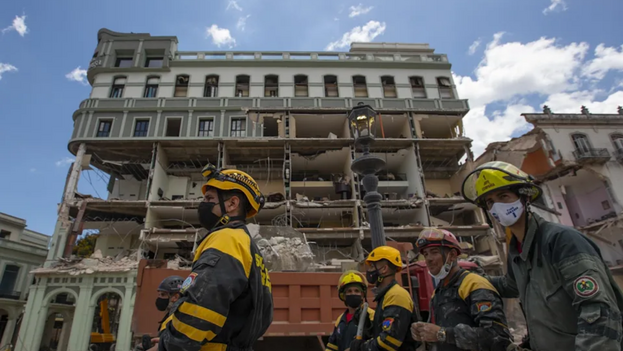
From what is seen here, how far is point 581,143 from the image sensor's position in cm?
2303

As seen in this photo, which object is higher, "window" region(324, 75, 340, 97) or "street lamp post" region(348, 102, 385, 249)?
"window" region(324, 75, 340, 97)

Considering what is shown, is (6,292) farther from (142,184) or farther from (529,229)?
(529,229)

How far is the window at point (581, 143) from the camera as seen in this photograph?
73.9 ft

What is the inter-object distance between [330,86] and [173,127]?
12.3 meters

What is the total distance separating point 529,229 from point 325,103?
72.0 ft

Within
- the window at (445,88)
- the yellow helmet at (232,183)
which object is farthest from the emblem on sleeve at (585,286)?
the window at (445,88)

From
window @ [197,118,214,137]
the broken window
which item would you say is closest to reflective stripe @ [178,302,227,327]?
window @ [197,118,214,137]

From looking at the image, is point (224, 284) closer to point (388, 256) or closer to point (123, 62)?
point (388, 256)

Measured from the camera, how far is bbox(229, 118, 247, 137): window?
71.8 ft

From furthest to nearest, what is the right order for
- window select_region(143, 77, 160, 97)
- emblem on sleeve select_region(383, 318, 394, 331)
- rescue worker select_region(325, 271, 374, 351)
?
window select_region(143, 77, 160, 97)
rescue worker select_region(325, 271, 374, 351)
emblem on sleeve select_region(383, 318, 394, 331)

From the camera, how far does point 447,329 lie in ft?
7.80

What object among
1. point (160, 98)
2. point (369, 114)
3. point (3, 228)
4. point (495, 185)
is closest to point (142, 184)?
point (160, 98)

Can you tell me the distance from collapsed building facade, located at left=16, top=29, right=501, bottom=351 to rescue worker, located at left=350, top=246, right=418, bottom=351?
49.0ft

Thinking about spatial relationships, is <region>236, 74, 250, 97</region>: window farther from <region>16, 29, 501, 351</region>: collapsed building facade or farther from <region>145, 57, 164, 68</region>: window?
<region>145, 57, 164, 68</region>: window
